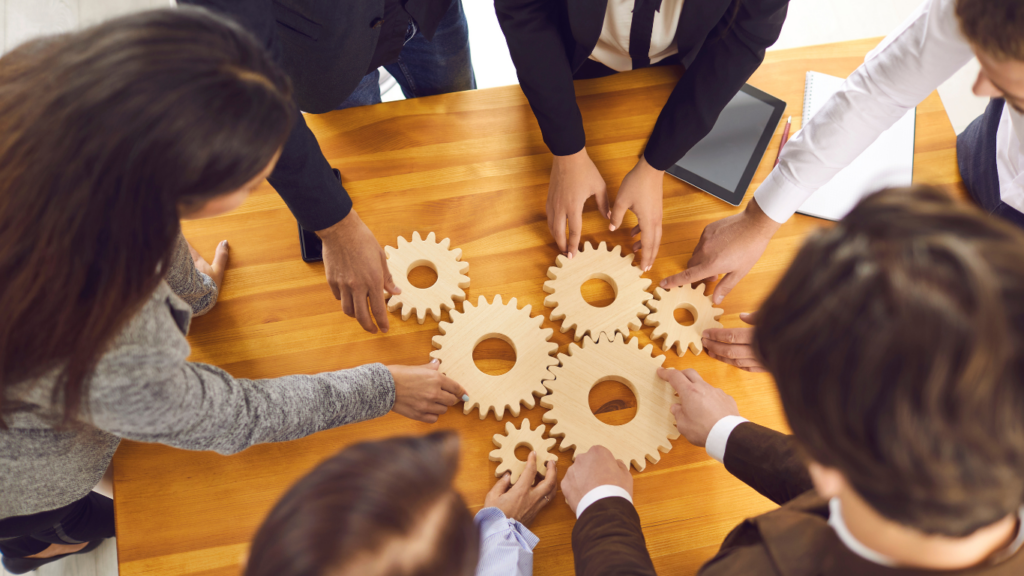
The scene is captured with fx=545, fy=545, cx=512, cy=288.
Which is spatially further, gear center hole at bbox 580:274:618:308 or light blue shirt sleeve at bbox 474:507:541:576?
gear center hole at bbox 580:274:618:308

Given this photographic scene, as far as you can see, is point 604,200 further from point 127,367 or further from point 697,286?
point 127,367

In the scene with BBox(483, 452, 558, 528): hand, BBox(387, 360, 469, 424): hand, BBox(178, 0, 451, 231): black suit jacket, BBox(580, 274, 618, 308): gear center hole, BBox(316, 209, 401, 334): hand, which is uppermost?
BBox(178, 0, 451, 231): black suit jacket

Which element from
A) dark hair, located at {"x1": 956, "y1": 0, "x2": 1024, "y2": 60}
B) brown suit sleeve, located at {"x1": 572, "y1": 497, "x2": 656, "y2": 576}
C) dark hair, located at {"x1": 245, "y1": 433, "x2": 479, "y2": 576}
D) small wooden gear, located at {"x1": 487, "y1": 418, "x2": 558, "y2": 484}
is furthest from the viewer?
small wooden gear, located at {"x1": 487, "y1": 418, "x2": 558, "y2": 484}

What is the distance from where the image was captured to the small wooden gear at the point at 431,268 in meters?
1.30

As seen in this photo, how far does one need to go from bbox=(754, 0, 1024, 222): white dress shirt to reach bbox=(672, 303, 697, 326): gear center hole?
0.30 metres

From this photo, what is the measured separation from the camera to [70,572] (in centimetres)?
188

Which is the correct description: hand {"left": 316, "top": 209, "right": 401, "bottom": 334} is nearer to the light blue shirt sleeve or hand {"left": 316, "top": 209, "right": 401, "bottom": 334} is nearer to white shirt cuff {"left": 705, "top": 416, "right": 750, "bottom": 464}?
the light blue shirt sleeve

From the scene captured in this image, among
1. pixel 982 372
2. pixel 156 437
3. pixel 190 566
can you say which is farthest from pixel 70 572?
pixel 982 372

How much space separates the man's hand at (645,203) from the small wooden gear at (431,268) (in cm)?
43

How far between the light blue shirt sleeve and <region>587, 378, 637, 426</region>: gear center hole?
310 millimetres

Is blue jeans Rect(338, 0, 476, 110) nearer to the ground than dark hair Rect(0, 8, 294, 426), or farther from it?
nearer to the ground

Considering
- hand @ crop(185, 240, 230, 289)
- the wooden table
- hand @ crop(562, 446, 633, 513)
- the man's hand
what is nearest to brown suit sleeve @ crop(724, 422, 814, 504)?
the wooden table

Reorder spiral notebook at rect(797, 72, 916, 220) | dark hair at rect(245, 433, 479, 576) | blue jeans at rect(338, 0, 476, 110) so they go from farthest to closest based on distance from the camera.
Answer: blue jeans at rect(338, 0, 476, 110)
spiral notebook at rect(797, 72, 916, 220)
dark hair at rect(245, 433, 479, 576)

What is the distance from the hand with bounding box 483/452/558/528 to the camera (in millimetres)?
1106
